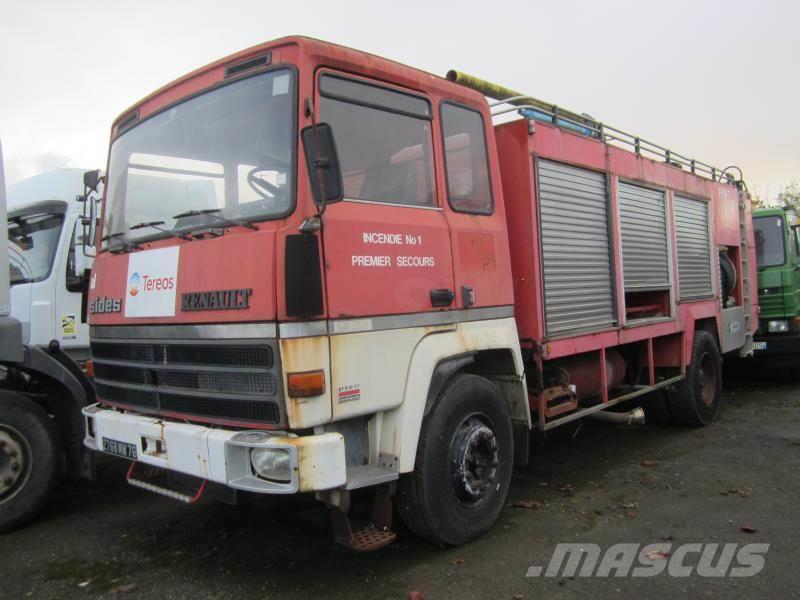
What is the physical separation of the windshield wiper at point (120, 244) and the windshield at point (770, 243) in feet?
30.5

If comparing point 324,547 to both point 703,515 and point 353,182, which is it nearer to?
point 353,182

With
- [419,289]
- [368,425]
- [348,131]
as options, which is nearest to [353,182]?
[348,131]

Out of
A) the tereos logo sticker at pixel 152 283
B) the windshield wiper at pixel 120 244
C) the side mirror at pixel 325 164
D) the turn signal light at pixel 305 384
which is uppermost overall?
the side mirror at pixel 325 164

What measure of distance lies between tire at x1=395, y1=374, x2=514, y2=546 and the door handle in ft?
1.62

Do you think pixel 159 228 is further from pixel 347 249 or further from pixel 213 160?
pixel 347 249

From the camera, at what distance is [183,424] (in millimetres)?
3412

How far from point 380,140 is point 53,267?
352cm

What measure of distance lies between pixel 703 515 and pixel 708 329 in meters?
3.63

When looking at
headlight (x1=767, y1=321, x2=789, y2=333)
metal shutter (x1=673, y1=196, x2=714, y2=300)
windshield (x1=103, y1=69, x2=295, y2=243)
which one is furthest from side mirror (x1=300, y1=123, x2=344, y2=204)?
headlight (x1=767, y1=321, x2=789, y2=333)

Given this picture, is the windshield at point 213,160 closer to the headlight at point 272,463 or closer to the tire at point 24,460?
the headlight at point 272,463

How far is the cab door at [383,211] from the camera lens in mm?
3264

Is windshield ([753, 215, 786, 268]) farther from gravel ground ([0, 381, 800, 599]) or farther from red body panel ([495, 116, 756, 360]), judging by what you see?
gravel ground ([0, 381, 800, 599])

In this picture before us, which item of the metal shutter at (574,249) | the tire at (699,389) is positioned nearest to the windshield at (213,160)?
the metal shutter at (574,249)

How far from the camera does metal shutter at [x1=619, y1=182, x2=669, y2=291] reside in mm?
5711
